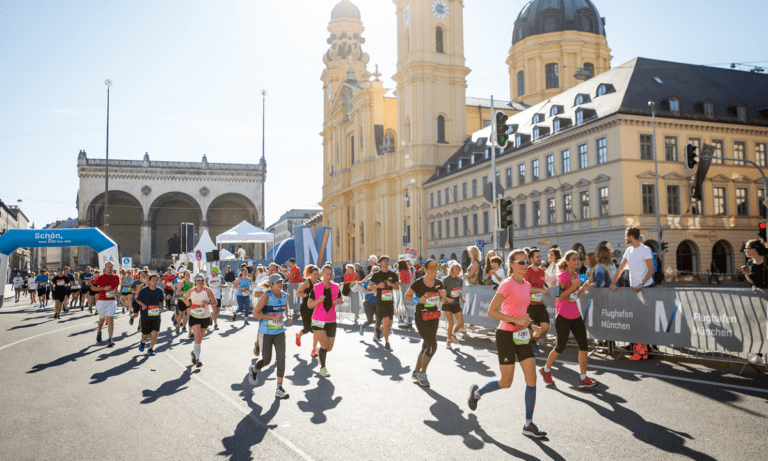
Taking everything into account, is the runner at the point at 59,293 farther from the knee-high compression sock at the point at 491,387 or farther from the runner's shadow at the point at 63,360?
the knee-high compression sock at the point at 491,387

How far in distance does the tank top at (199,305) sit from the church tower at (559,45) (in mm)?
60526

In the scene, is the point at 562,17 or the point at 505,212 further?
the point at 562,17

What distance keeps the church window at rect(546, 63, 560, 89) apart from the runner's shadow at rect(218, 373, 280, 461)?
64863 mm

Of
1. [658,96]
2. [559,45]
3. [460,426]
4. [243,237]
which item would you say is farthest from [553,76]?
[460,426]

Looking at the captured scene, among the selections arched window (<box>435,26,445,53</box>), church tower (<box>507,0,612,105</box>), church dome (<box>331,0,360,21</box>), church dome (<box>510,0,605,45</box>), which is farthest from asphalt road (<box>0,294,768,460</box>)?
church dome (<box>331,0,360,21</box>)

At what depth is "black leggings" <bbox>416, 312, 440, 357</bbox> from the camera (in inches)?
364

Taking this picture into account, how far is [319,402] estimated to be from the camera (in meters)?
8.05

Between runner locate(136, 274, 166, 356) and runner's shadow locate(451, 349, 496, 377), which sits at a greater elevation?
runner locate(136, 274, 166, 356)

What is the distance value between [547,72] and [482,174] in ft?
76.4

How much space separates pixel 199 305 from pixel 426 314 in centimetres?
484

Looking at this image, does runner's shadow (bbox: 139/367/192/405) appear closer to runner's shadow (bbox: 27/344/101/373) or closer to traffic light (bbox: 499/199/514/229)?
runner's shadow (bbox: 27/344/101/373)

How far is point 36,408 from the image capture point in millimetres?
7910

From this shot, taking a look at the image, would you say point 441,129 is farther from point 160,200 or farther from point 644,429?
point 644,429

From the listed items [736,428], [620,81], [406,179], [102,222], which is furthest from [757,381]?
[102,222]
